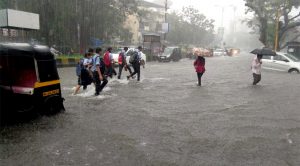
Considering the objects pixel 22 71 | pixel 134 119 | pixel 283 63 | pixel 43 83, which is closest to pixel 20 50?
pixel 22 71

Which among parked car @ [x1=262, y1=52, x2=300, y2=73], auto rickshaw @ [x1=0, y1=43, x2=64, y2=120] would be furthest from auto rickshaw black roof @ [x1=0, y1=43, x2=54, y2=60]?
parked car @ [x1=262, y1=52, x2=300, y2=73]

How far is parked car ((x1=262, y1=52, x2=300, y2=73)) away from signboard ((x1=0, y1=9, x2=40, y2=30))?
14.9 m

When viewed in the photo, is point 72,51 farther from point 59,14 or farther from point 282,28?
point 282,28

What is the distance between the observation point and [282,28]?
35938 mm

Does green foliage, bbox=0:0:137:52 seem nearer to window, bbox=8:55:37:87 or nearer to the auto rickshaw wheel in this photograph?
window, bbox=8:55:37:87

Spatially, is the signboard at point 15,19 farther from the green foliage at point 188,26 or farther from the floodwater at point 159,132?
the green foliage at point 188,26

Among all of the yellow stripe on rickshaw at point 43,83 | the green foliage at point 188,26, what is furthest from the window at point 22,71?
the green foliage at point 188,26

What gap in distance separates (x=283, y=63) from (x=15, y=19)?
16239 mm

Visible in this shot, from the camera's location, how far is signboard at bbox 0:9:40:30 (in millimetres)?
18672

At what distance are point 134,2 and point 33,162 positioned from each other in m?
34.0

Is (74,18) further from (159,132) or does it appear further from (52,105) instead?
(159,132)

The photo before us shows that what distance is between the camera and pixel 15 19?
19.2 meters

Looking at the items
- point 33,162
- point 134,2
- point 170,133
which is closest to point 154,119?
point 170,133

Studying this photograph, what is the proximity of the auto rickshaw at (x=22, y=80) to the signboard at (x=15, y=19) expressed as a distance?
11917 mm
